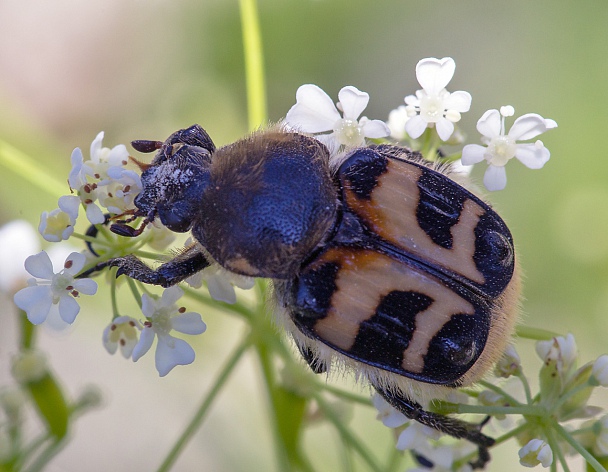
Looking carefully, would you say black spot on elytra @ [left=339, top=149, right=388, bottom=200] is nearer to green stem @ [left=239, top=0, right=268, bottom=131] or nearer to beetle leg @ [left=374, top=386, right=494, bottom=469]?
green stem @ [left=239, top=0, right=268, bottom=131]

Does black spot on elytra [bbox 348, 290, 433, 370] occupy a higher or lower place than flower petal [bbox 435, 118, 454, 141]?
lower

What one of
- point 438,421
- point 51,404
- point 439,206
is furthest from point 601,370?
point 51,404

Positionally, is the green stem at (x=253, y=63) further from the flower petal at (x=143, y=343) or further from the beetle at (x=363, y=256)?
the flower petal at (x=143, y=343)

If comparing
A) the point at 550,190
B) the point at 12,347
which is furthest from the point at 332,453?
the point at 12,347

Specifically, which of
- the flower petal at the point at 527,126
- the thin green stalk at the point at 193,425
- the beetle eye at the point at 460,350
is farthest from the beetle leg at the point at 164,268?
the flower petal at the point at 527,126

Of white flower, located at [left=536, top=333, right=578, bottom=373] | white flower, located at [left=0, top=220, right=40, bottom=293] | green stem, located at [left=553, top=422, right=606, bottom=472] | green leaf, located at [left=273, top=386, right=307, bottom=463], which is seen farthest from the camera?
white flower, located at [left=0, top=220, right=40, bottom=293]

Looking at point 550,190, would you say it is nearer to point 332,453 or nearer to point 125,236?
point 332,453

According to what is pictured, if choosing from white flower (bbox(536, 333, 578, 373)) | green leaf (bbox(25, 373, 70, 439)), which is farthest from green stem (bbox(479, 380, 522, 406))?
green leaf (bbox(25, 373, 70, 439))
